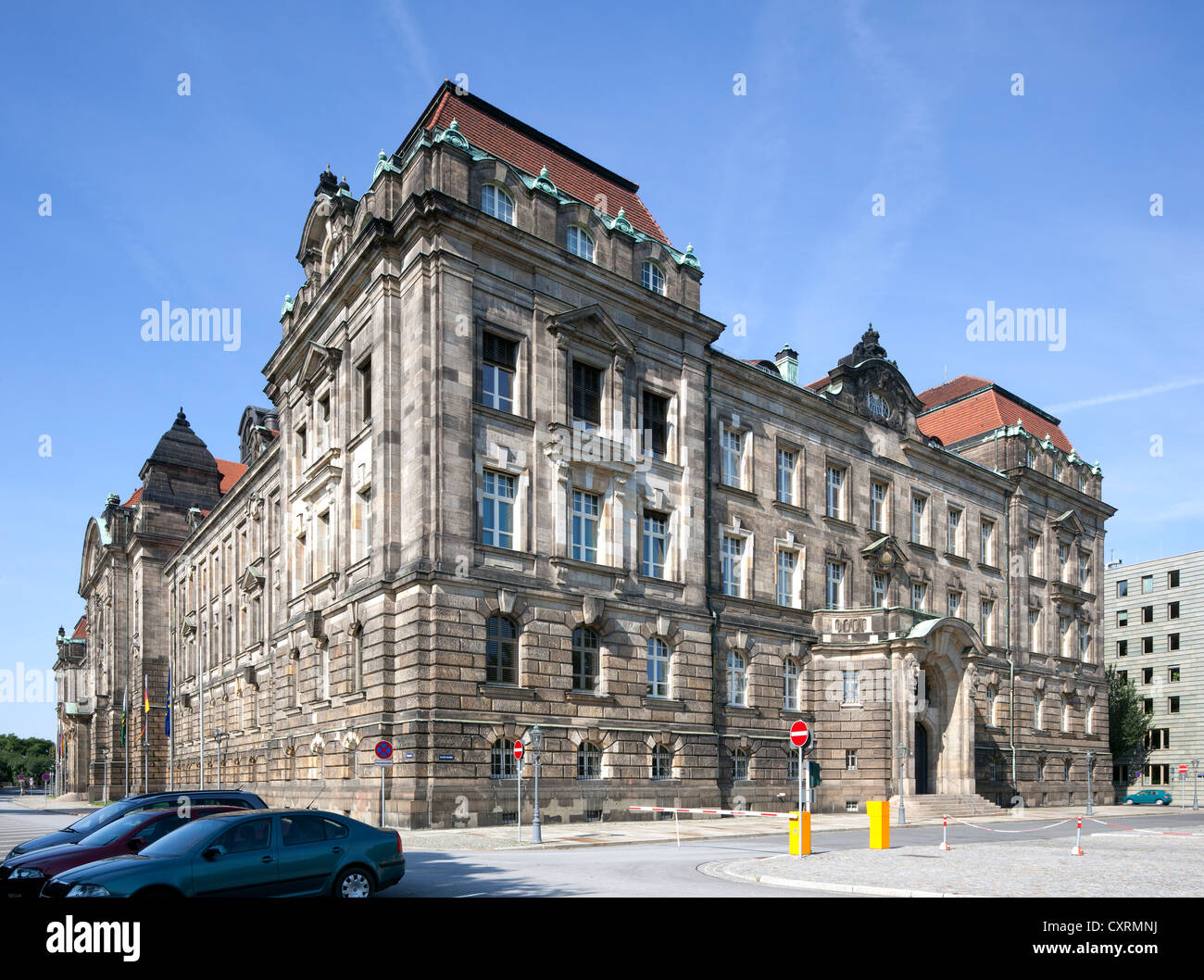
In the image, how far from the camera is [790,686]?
1715 inches

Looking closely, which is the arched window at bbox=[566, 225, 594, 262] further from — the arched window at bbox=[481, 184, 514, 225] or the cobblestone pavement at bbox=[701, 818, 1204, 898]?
the cobblestone pavement at bbox=[701, 818, 1204, 898]

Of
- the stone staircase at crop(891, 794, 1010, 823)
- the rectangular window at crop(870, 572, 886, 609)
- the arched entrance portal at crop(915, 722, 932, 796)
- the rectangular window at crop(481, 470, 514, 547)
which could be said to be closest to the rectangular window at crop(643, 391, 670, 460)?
the rectangular window at crop(481, 470, 514, 547)

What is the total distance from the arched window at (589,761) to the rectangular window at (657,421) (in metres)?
10.8

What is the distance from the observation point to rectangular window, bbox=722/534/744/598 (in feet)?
137

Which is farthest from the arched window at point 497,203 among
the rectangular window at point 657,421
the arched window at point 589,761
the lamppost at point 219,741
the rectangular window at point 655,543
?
the lamppost at point 219,741

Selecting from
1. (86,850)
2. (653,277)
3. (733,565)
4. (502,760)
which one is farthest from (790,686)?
(86,850)

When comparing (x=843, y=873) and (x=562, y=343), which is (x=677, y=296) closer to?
(x=562, y=343)

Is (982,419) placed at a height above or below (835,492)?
above

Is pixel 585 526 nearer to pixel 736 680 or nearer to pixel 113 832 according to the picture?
pixel 736 680

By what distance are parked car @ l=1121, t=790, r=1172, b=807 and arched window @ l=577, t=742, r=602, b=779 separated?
162ft

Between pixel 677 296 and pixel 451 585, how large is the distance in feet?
51.3

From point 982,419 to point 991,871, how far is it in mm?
46048

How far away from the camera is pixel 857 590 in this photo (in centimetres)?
4775
